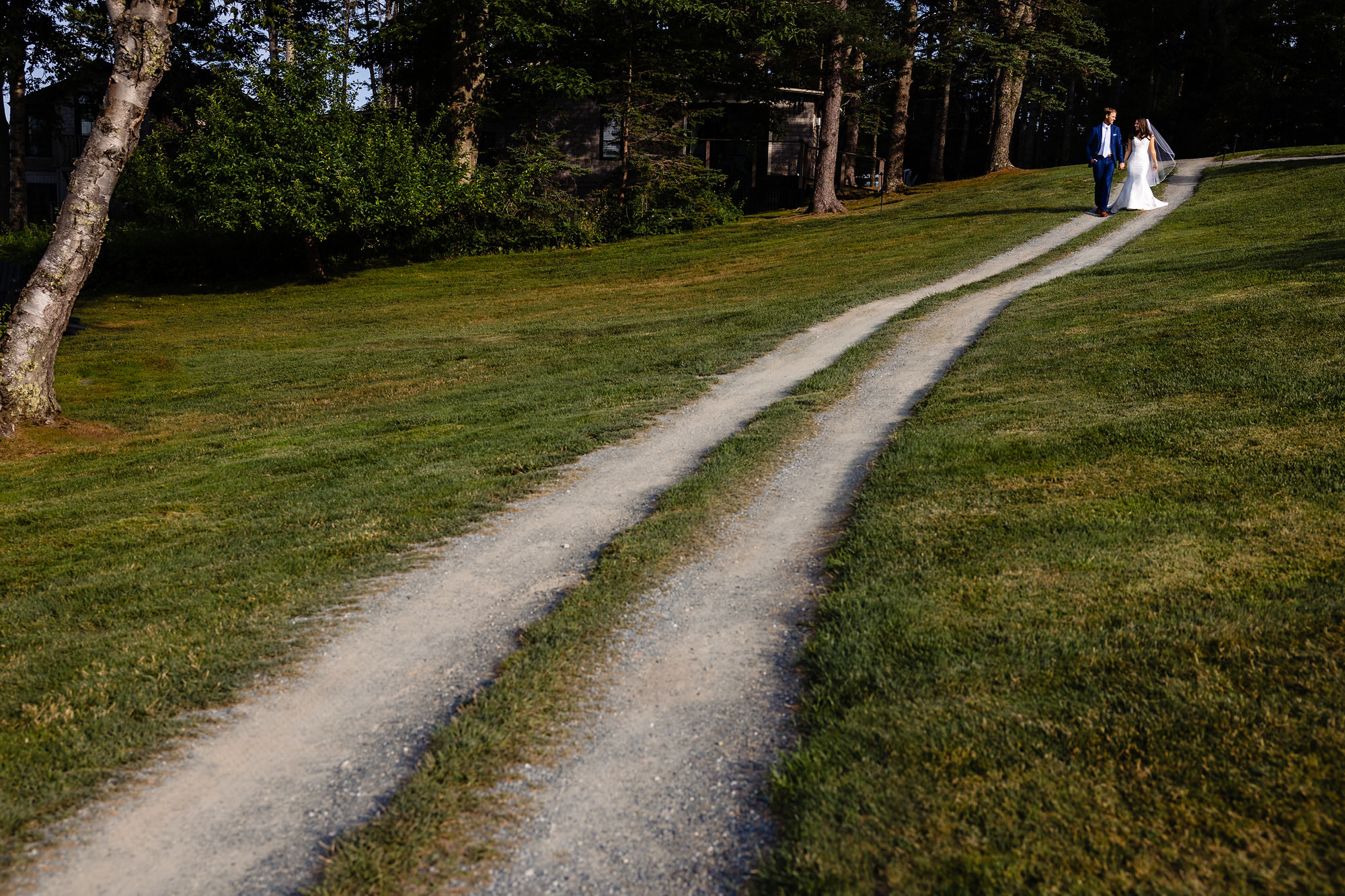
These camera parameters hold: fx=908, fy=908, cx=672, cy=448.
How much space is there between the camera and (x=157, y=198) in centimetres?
2528

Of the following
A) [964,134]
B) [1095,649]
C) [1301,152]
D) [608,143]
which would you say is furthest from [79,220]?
[964,134]

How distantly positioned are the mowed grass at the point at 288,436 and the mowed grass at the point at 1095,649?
3.18 meters

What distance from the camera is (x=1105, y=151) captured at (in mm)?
20016

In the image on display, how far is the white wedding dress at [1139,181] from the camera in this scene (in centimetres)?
2064

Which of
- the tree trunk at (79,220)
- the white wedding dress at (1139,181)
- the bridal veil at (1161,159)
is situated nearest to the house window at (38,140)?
the tree trunk at (79,220)

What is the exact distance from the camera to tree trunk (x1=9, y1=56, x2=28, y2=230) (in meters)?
30.7

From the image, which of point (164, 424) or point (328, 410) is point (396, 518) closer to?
point (328, 410)

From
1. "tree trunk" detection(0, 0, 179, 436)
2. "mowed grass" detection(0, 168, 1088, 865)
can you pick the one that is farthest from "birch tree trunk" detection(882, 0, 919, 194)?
"tree trunk" detection(0, 0, 179, 436)

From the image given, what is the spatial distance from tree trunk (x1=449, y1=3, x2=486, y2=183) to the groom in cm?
1803

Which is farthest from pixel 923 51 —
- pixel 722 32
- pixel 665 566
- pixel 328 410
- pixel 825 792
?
pixel 825 792

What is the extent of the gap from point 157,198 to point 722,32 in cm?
1889

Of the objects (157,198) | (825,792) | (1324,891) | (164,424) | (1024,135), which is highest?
(1024,135)

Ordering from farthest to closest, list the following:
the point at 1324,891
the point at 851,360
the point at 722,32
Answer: the point at 722,32 < the point at 851,360 < the point at 1324,891

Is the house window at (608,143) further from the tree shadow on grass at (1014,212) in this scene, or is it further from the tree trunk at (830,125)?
the tree shadow on grass at (1014,212)
